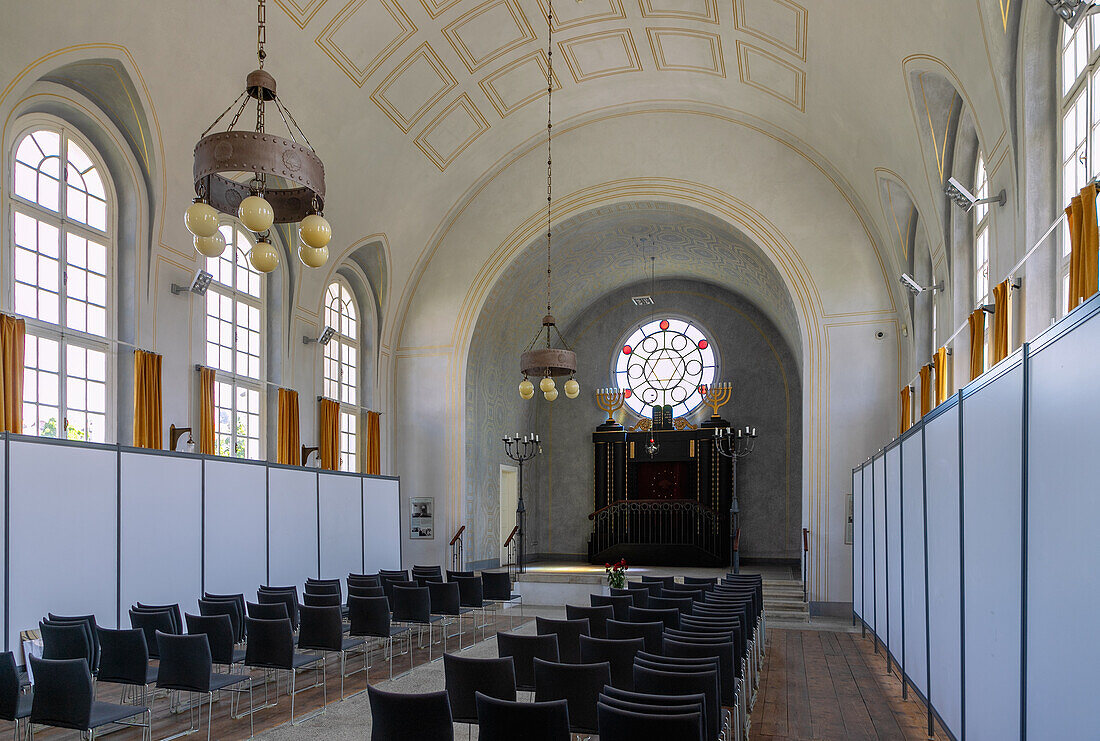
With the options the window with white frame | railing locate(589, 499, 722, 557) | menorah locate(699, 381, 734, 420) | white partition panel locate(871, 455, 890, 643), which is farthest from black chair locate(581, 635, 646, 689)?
menorah locate(699, 381, 734, 420)

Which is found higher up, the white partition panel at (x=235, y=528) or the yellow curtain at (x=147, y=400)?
the yellow curtain at (x=147, y=400)

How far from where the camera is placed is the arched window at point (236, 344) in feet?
43.2

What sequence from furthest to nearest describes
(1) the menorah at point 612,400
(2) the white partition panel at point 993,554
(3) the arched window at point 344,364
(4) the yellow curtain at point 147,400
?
(1) the menorah at point 612,400 → (3) the arched window at point 344,364 → (4) the yellow curtain at point 147,400 → (2) the white partition panel at point 993,554

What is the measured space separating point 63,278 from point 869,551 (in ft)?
35.3

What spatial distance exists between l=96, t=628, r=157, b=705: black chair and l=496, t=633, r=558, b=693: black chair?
2.62 m

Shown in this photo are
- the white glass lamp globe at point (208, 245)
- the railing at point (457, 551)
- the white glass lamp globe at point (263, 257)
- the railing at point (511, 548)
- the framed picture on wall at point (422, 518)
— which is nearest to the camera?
the white glass lamp globe at point (208, 245)

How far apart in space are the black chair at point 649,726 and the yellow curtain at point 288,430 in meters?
11.0

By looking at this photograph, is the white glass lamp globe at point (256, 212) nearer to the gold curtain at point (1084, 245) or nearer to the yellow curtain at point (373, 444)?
Result: the gold curtain at point (1084, 245)

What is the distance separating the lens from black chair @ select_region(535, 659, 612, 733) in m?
5.46

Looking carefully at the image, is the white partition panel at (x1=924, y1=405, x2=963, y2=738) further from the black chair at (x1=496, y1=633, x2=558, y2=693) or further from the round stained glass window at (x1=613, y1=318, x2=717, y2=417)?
the round stained glass window at (x1=613, y1=318, x2=717, y2=417)

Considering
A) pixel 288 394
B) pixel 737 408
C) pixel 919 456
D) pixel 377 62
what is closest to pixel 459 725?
pixel 919 456

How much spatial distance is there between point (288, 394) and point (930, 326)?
415 inches

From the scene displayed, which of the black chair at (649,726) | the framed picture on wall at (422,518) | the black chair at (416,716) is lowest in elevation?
the framed picture on wall at (422,518)

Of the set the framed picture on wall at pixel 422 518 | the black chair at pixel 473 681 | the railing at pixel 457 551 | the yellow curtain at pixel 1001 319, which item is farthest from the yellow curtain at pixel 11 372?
the yellow curtain at pixel 1001 319
